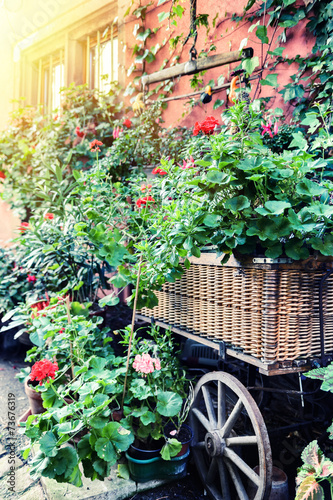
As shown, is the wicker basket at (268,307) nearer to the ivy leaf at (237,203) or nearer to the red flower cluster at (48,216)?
the ivy leaf at (237,203)

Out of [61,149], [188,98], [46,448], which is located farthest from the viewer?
[61,149]

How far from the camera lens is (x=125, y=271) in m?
1.81

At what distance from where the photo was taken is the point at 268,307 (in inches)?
49.5

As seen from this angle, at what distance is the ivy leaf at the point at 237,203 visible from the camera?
1.27 meters

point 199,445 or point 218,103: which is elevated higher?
point 218,103

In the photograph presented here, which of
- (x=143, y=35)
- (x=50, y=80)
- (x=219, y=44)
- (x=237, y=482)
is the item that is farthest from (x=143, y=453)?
(x=50, y=80)

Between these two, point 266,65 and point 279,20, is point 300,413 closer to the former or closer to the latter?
point 266,65

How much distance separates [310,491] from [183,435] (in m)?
0.73

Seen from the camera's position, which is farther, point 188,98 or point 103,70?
point 103,70

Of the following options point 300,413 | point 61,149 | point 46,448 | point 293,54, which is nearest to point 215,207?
point 46,448

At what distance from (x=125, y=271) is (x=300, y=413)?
1.10 m

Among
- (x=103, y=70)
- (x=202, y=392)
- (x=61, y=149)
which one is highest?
(x=103, y=70)

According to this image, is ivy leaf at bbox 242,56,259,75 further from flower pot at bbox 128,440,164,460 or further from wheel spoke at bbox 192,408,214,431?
flower pot at bbox 128,440,164,460

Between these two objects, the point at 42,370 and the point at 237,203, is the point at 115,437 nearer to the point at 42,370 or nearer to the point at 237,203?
the point at 42,370
